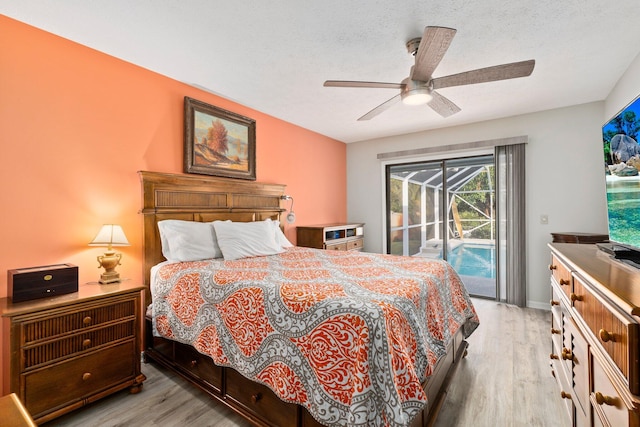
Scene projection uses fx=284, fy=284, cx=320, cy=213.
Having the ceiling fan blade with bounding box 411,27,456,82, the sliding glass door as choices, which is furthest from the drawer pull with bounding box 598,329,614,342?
the sliding glass door

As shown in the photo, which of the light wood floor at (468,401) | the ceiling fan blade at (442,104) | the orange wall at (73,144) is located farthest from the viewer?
the ceiling fan blade at (442,104)

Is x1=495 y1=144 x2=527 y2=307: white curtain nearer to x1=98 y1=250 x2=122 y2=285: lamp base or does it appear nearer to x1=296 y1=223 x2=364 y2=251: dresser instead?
x1=296 y1=223 x2=364 y2=251: dresser

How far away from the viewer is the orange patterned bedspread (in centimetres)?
121

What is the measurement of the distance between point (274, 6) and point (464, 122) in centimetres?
345

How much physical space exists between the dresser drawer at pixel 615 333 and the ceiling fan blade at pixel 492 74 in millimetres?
1367

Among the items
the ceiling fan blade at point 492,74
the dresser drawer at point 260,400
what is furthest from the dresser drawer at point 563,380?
the ceiling fan blade at point 492,74

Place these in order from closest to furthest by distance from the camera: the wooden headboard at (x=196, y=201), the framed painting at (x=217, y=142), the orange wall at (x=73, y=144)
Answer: the orange wall at (x=73, y=144)
the wooden headboard at (x=196, y=201)
the framed painting at (x=217, y=142)

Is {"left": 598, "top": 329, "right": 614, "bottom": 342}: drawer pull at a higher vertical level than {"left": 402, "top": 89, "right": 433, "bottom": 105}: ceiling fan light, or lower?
lower

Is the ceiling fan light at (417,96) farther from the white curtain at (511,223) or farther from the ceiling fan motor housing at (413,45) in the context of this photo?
the white curtain at (511,223)

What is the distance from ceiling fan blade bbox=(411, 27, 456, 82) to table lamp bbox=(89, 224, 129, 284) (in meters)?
2.52

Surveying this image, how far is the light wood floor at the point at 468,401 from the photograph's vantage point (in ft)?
5.83

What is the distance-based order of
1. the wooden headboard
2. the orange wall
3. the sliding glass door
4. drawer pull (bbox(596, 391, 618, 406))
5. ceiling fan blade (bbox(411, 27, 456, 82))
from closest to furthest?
drawer pull (bbox(596, 391, 618, 406))
ceiling fan blade (bbox(411, 27, 456, 82))
the orange wall
the wooden headboard
the sliding glass door

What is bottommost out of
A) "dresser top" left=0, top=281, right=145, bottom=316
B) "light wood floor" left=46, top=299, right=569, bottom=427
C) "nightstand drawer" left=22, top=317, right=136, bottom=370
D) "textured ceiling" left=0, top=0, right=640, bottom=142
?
"light wood floor" left=46, top=299, right=569, bottom=427

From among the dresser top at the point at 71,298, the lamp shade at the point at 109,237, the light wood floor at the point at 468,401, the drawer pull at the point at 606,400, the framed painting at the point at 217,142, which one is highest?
the framed painting at the point at 217,142
